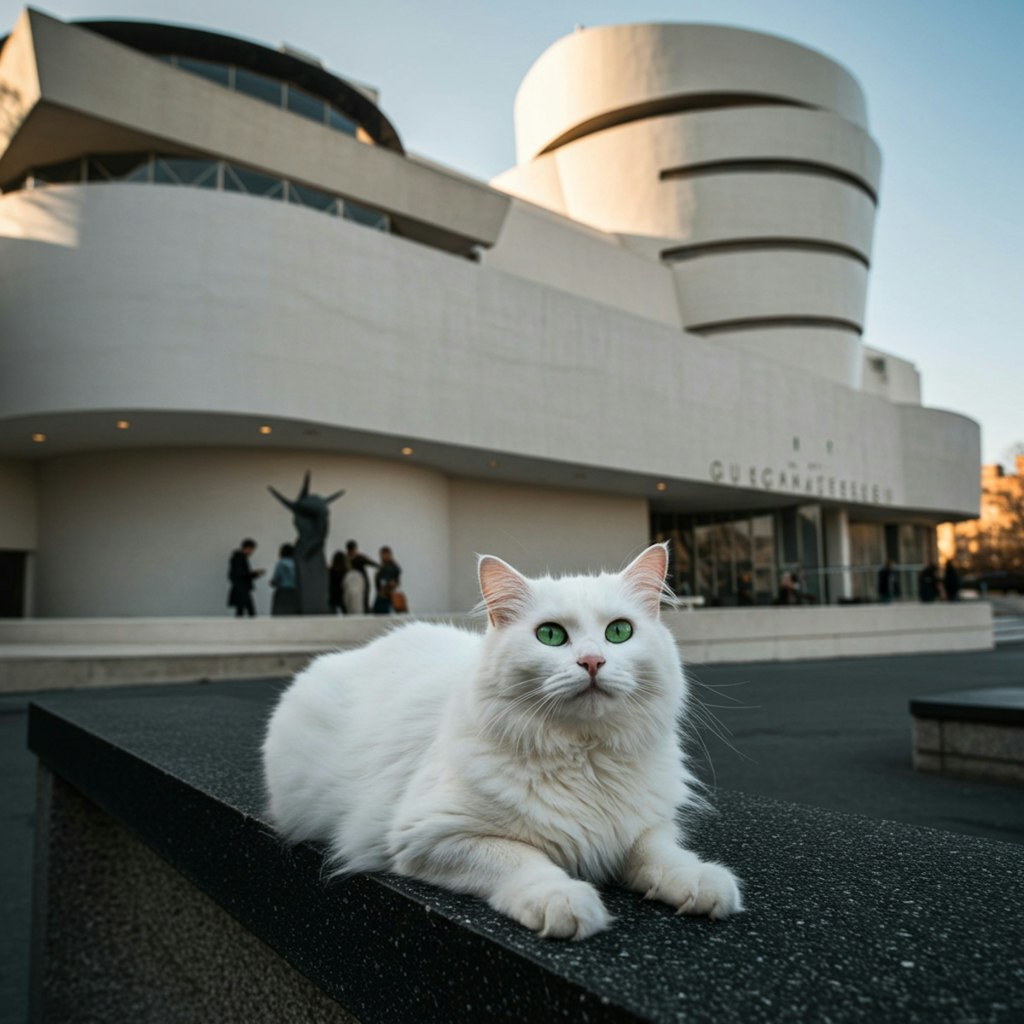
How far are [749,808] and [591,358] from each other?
22249 millimetres

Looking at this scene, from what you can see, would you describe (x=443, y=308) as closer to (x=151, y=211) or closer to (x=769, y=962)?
(x=151, y=211)

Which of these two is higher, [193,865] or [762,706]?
[193,865]

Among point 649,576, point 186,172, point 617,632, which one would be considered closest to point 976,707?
point 649,576

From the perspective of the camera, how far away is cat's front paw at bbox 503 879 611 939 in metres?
1.09

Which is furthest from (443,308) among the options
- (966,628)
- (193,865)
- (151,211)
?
(193,865)

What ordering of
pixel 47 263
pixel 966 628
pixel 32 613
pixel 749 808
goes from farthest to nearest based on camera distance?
pixel 966 628, pixel 32 613, pixel 47 263, pixel 749 808

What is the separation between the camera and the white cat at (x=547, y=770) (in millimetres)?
1274

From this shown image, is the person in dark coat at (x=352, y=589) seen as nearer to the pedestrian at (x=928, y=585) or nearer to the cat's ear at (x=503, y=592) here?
the cat's ear at (x=503, y=592)

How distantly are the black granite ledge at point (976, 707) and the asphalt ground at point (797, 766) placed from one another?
41 cm

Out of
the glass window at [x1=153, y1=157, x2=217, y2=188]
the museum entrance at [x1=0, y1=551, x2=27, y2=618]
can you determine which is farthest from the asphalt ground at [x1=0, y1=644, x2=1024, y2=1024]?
the glass window at [x1=153, y1=157, x2=217, y2=188]

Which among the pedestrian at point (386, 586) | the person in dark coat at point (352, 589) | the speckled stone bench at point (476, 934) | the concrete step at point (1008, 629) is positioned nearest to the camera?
the speckled stone bench at point (476, 934)

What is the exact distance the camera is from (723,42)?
32188mm

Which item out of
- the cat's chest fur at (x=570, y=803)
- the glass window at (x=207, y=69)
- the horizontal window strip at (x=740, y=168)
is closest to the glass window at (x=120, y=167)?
the glass window at (x=207, y=69)

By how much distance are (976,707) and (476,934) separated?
17.5 ft
